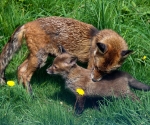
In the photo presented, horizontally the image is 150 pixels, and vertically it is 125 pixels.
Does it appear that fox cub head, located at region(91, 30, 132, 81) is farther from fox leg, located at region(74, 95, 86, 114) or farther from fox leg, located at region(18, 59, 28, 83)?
fox leg, located at region(18, 59, 28, 83)

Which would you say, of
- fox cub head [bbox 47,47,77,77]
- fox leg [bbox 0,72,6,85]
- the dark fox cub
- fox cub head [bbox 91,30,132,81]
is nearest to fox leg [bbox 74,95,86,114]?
the dark fox cub

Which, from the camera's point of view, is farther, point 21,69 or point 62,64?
point 21,69

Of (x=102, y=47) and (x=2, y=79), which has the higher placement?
(x=102, y=47)

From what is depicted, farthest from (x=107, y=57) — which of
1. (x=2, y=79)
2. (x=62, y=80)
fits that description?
(x=2, y=79)

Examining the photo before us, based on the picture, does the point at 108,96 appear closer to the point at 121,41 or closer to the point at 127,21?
the point at 121,41

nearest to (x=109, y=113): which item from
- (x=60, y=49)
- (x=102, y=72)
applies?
(x=102, y=72)

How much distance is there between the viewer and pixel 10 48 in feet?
28.6

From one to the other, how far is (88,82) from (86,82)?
0.04m

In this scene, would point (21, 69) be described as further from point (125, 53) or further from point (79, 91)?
point (125, 53)

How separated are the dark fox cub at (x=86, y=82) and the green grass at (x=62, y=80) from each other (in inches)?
7.1

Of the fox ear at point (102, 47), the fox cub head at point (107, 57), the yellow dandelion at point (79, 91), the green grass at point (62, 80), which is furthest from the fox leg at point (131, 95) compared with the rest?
the fox ear at point (102, 47)

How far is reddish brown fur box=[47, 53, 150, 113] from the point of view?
25.7 ft

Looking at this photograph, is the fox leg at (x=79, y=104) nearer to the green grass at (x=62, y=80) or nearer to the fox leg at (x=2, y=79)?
the green grass at (x=62, y=80)

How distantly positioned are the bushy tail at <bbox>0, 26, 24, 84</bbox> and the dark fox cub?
1.02 m
